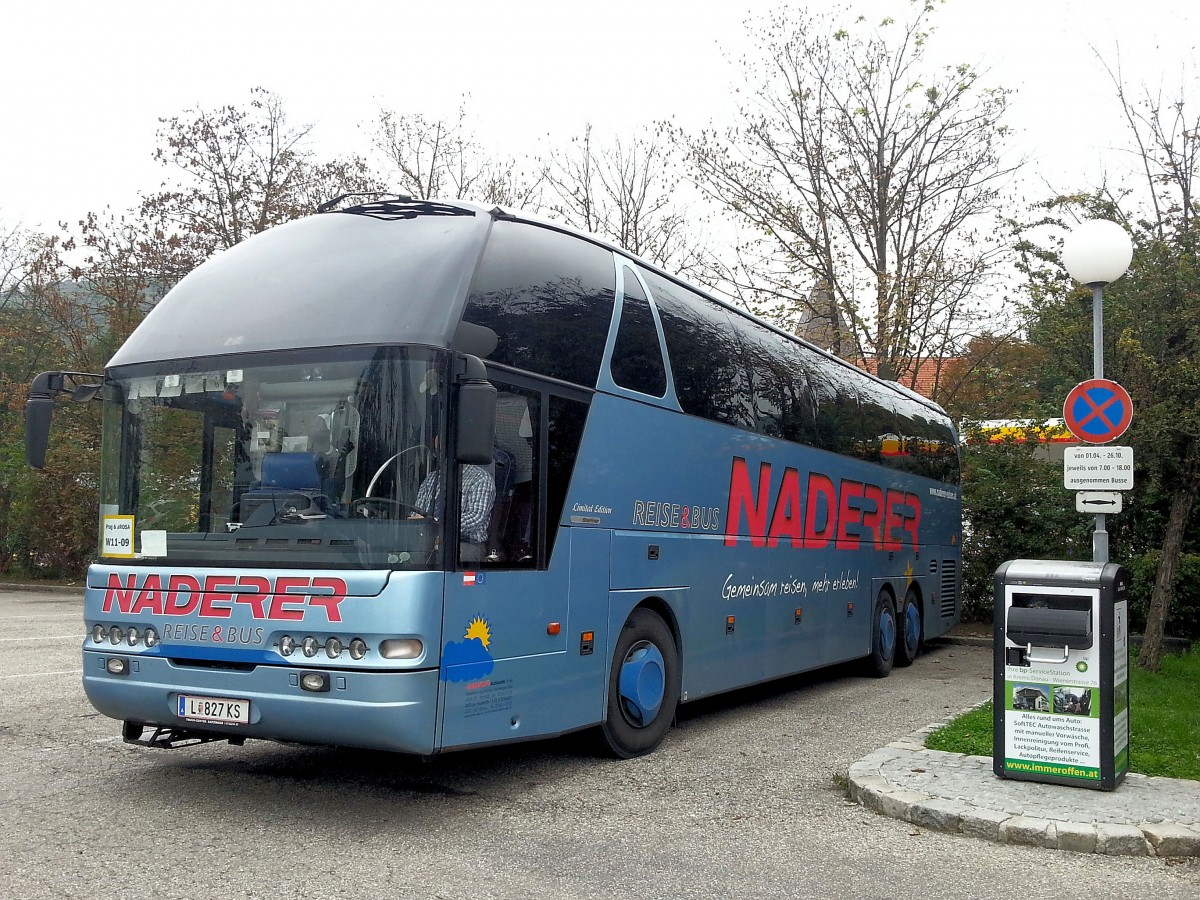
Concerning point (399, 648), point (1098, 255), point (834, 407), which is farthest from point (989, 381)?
point (399, 648)

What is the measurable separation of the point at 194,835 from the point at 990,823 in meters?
4.12

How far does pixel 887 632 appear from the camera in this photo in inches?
534

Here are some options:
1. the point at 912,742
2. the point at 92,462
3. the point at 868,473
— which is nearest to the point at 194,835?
the point at 912,742

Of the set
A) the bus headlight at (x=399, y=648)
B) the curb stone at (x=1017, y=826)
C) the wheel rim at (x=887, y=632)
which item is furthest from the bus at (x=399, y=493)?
the wheel rim at (x=887, y=632)

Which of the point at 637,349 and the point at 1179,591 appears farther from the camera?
the point at 1179,591

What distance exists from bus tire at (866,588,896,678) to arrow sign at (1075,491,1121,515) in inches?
177

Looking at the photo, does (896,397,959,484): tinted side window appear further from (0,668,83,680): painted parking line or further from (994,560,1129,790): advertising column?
(0,668,83,680): painted parking line

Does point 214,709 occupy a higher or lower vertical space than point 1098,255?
lower

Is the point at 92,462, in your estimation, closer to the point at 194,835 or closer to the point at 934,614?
the point at 934,614

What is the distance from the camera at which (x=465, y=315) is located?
618cm

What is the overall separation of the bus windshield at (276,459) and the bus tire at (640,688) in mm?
2283

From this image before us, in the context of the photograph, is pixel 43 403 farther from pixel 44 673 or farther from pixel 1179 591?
pixel 1179 591

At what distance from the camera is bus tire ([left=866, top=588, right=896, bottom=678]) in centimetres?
1312

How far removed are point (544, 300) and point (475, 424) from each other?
1.45 m
